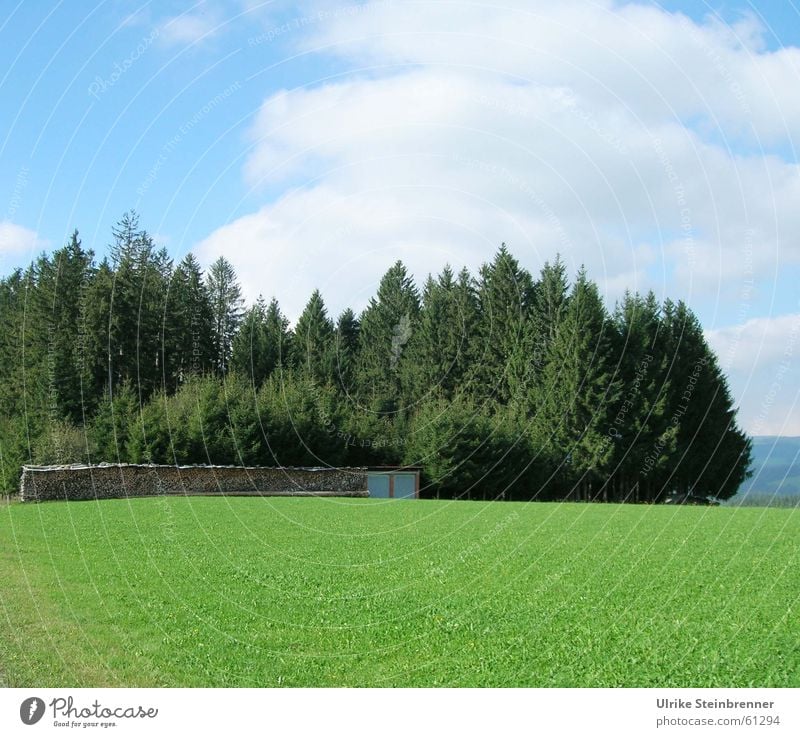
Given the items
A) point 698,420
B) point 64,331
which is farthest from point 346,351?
point 698,420

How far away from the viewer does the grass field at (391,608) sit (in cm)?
880

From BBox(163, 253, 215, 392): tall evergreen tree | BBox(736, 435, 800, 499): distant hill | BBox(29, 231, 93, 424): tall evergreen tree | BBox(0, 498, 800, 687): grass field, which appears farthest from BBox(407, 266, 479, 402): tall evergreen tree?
BBox(736, 435, 800, 499): distant hill

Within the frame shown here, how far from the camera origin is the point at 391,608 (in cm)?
1268

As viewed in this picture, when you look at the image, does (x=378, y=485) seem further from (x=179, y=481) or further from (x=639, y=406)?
(x=639, y=406)

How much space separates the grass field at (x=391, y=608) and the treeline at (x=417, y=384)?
2032cm

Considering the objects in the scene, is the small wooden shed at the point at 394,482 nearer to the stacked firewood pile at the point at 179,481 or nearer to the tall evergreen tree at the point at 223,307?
the stacked firewood pile at the point at 179,481

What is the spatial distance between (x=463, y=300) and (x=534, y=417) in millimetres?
9150

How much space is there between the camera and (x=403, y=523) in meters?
29.6

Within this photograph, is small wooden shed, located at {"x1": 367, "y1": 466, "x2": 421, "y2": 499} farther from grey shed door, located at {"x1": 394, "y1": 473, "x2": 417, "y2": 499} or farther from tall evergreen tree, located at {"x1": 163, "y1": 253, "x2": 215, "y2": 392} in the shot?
tall evergreen tree, located at {"x1": 163, "y1": 253, "x2": 215, "y2": 392}

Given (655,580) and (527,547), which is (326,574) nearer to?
(655,580)

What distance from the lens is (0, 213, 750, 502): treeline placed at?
45.6 m

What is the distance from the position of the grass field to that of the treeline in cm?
2032

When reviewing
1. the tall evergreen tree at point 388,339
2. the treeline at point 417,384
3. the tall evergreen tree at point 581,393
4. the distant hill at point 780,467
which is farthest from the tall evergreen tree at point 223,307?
the distant hill at point 780,467

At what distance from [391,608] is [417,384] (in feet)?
149
